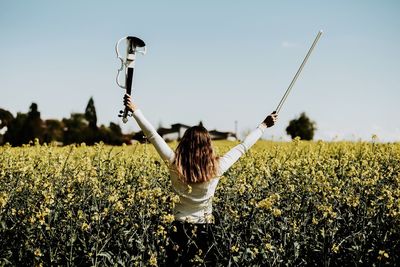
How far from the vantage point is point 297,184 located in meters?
5.55

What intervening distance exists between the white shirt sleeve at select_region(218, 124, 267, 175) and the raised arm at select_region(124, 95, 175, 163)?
1.29ft

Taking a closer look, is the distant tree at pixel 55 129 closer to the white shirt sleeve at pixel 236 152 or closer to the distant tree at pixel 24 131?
the distant tree at pixel 24 131

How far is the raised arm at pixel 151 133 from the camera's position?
3.89 meters

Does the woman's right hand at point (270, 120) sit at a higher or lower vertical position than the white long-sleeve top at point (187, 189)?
higher

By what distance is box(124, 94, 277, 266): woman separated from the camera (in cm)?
381

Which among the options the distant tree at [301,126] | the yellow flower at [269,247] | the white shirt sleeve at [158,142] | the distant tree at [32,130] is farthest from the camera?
the distant tree at [301,126]

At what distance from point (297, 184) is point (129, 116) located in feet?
7.64

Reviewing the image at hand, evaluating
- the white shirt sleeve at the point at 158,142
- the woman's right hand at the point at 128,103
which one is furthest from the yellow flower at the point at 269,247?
the woman's right hand at the point at 128,103

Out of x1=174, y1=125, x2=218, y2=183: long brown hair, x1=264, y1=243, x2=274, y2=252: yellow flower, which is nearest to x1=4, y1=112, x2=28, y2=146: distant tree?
x1=174, y1=125, x2=218, y2=183: long brown hair

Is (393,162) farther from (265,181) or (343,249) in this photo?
(343,249)

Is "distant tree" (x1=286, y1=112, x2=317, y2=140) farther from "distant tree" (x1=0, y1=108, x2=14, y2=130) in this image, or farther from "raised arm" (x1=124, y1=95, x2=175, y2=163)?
"raised arm" (x1=124, y1=95, x2=175, y2=163)

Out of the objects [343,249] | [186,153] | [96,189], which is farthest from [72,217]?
[343,249]

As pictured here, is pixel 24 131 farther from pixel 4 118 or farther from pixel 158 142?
pixel 158 142

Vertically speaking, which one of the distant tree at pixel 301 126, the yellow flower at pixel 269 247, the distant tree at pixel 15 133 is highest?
the distant tree at pixel 301 126
